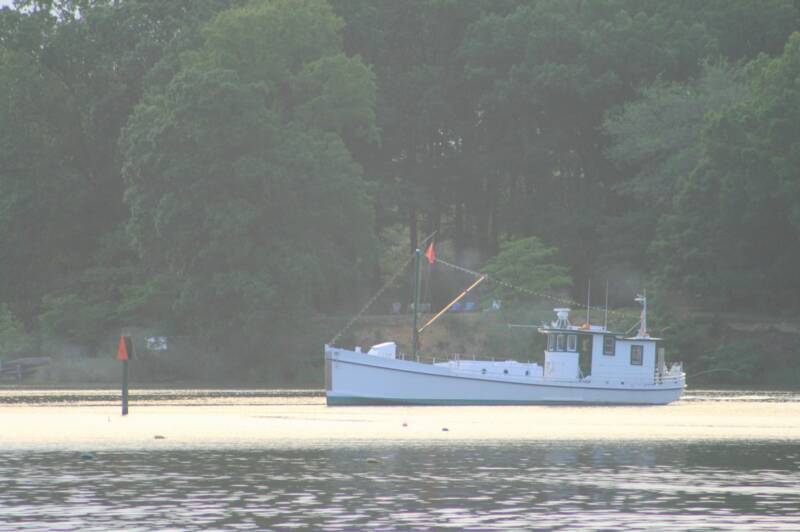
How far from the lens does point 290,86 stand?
4633 inches

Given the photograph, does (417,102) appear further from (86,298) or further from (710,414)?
(710,414)

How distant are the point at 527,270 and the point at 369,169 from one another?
72.5 ft

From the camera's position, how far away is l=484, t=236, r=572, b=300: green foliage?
4382 inches

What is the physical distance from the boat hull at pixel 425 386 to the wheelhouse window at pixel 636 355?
6.84ft

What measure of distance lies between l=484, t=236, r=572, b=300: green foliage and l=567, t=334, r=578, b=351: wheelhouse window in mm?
28150

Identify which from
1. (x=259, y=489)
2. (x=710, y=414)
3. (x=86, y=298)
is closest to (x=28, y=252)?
(x=86, y=298)

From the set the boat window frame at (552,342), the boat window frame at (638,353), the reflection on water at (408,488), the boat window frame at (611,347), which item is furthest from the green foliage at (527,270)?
the reflection on water at (408,488)

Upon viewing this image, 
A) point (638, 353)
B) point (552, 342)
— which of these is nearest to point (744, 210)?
point (638, 353)

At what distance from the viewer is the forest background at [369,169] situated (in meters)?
108

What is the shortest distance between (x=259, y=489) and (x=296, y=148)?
71861mm

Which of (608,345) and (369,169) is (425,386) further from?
(369,169)

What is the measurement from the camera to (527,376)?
80500 millimetres

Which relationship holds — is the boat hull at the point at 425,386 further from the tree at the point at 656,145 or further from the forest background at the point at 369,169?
the tree at the point at 656,145

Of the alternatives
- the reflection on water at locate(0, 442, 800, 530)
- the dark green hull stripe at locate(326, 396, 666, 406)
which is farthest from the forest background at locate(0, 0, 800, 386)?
the reflection on water at locate(0, 442, 800, 530)
